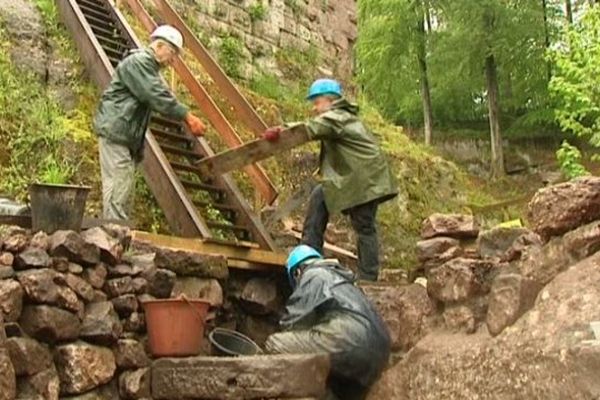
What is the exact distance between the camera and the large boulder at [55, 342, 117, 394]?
163 inches

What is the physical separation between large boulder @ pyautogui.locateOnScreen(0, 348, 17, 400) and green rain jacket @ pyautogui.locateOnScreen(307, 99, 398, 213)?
231cm

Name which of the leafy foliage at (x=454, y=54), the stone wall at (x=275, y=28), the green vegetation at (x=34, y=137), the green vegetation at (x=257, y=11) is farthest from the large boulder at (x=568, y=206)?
the leafy foliage at (x=454, y=54)

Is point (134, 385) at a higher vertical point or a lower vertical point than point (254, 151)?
lower

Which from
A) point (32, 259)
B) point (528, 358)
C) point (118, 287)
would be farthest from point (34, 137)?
point (528, 358)

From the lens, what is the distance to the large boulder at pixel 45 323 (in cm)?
403

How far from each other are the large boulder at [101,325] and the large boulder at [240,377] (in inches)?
12.5

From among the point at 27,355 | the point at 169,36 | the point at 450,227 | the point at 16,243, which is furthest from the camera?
the point at 450,227

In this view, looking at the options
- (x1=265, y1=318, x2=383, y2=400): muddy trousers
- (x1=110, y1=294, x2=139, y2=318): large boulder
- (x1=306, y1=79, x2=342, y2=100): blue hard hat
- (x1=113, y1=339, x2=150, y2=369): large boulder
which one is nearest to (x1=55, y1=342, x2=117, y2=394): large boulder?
(x1=113, y1=339, x2=150, y2=369): large boulder

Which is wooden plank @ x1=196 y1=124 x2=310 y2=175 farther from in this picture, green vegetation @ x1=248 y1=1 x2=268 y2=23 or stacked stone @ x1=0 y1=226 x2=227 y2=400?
green vegetation @ x1=248 y1=1 x2=268 y2=23

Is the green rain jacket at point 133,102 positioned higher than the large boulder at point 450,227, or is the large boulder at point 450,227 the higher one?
the green rain jacket at point 133,102

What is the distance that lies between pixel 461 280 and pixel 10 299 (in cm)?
222

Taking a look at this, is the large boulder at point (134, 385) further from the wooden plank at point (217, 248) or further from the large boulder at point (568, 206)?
the large boulder at point (568, 206)

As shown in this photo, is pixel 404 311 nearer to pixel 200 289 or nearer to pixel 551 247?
pixel 551 247

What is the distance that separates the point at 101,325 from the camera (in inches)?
169
